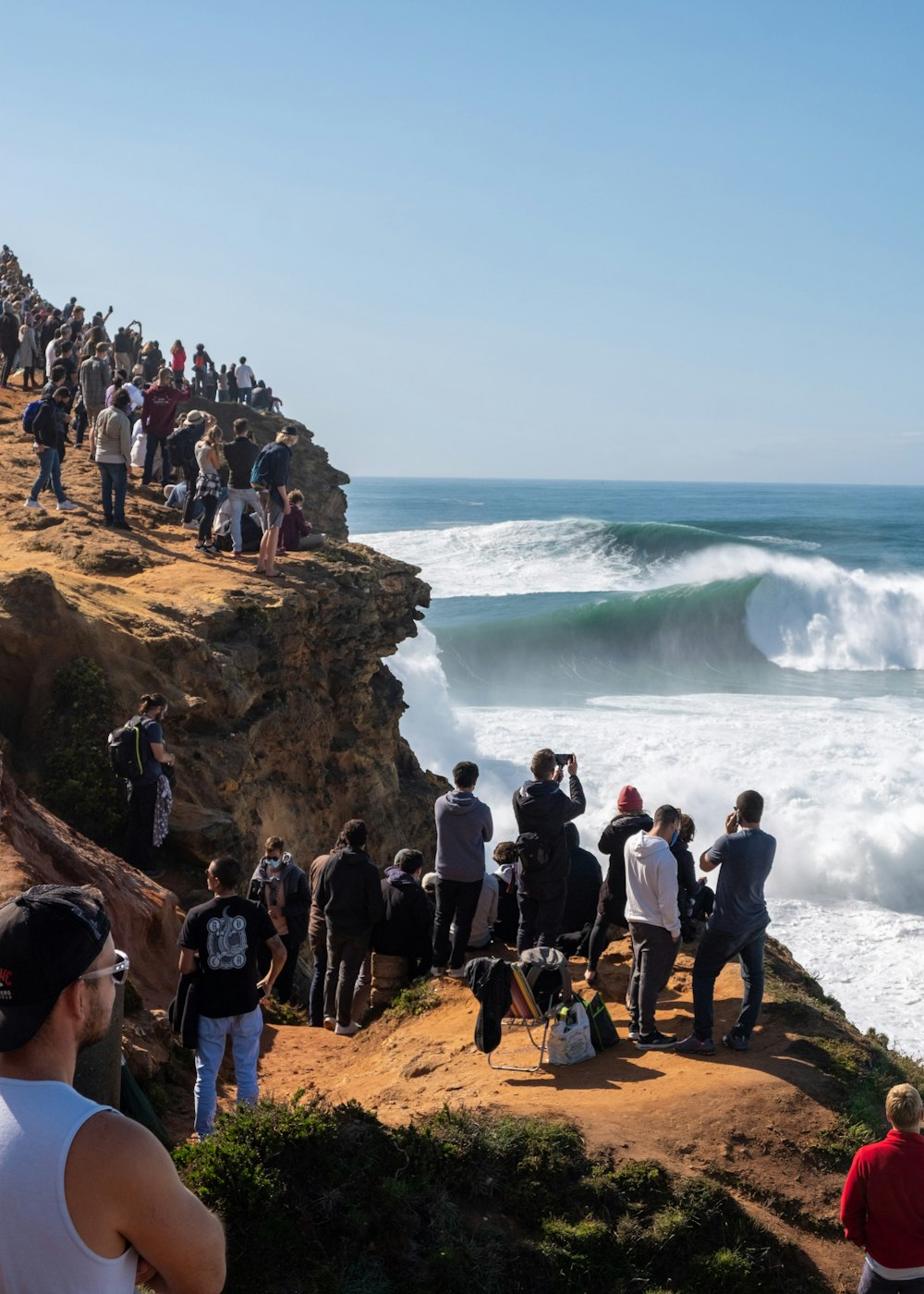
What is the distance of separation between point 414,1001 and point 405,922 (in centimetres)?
62

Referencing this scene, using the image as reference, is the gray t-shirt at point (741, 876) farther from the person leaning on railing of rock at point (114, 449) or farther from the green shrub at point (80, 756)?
the person leaning on railing of rock at point (114, 449)

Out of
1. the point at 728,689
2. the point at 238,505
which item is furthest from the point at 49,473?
the point at 728,689

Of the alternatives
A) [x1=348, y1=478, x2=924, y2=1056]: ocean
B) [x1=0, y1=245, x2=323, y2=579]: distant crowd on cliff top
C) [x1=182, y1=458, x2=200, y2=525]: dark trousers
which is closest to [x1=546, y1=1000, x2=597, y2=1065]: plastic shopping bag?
[x1=348, y1=478, x2=924, y2=1056]: ocean

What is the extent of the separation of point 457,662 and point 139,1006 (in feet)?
103

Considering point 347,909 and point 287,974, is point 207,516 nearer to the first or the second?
point 287,974

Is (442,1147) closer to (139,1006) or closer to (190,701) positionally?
(139,1006)

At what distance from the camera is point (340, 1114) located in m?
5.71

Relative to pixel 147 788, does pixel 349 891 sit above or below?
below

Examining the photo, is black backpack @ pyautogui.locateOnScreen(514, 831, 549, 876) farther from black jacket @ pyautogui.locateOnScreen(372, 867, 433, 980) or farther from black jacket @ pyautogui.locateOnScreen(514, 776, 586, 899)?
black jacket @ pyautogui.locateOnScreen(372, 867, 433, 980)

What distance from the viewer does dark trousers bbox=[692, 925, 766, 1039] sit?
7.72m

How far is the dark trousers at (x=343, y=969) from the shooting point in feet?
30.2

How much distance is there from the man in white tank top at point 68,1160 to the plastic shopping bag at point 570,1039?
547 centimetres

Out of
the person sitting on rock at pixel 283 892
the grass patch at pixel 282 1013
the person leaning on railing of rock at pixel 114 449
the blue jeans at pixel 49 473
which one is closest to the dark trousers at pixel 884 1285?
the person sitting on rock at pixel 283 892

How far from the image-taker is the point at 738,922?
25.0ft
